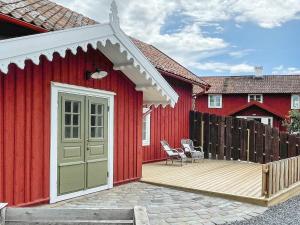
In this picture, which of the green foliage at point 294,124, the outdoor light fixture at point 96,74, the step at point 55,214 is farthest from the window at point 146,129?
the green foliage at point 294,124

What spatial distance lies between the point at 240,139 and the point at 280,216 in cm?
781

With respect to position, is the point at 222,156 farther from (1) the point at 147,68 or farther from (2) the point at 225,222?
(2) the point at 225,222

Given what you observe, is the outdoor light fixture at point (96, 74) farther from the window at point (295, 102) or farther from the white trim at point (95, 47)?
the window at point (295, 102)

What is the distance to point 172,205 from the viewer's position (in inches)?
278

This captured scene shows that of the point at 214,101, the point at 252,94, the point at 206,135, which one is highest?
the point at 252,94

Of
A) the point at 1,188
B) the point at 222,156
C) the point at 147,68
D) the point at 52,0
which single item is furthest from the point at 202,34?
the point at 1,188

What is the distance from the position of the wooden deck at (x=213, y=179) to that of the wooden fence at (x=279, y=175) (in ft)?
0.92

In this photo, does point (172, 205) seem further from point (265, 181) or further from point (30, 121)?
point (30, 121)

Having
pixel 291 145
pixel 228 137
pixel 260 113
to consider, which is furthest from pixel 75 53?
pixel 260 113

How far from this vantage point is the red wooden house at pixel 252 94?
3291cm

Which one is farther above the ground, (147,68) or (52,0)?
(52,0)

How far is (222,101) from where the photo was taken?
34875 mm

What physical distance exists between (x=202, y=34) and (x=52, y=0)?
105ft

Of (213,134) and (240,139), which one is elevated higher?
(213,134)
